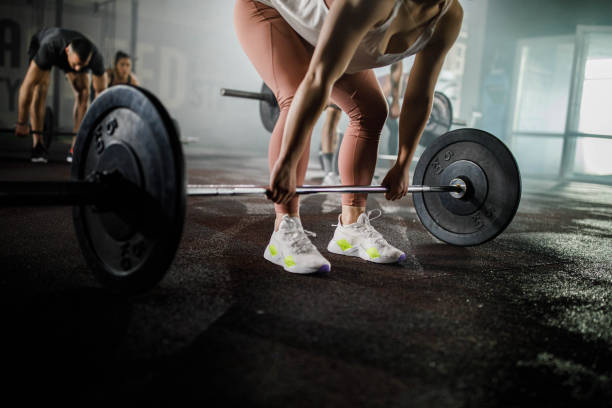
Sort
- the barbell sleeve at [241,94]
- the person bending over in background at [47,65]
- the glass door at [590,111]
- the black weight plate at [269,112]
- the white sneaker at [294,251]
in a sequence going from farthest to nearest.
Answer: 1. the glass door at [590,111]
2. the person bending over in background at [47,65]
3. the black weight plate at [269,112]
4. the barbell sleeve at [241,94]
5. the white sneaker at [294,251]

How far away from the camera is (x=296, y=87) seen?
1.26m

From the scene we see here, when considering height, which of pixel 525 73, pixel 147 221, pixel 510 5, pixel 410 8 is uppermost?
pixel 510 5

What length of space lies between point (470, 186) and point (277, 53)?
0.84 m

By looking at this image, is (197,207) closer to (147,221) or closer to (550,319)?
(147,221)

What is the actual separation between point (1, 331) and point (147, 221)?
300 millimetres

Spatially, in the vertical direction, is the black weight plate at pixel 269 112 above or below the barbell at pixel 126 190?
above

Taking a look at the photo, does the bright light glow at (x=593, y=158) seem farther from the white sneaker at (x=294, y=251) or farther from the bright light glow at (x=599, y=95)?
the white sneaker at (x=294, y=251)

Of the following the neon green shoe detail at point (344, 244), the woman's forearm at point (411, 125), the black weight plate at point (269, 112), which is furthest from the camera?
the black weight plate at point (269, 112)

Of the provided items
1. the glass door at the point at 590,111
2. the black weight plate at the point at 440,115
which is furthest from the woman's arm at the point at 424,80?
the glass door at the point at 590,111

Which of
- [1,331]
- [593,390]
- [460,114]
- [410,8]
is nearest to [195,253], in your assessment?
[1,331]

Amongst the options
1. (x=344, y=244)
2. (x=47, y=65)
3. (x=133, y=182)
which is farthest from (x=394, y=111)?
(x=47, y=65)

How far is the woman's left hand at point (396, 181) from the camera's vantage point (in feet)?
4.34

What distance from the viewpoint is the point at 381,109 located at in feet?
4.63

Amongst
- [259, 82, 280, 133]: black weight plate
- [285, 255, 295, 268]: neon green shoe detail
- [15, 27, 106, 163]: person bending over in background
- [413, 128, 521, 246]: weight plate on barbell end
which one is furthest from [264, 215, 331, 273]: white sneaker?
[15, 27, 106, 163]: person bending over in background
